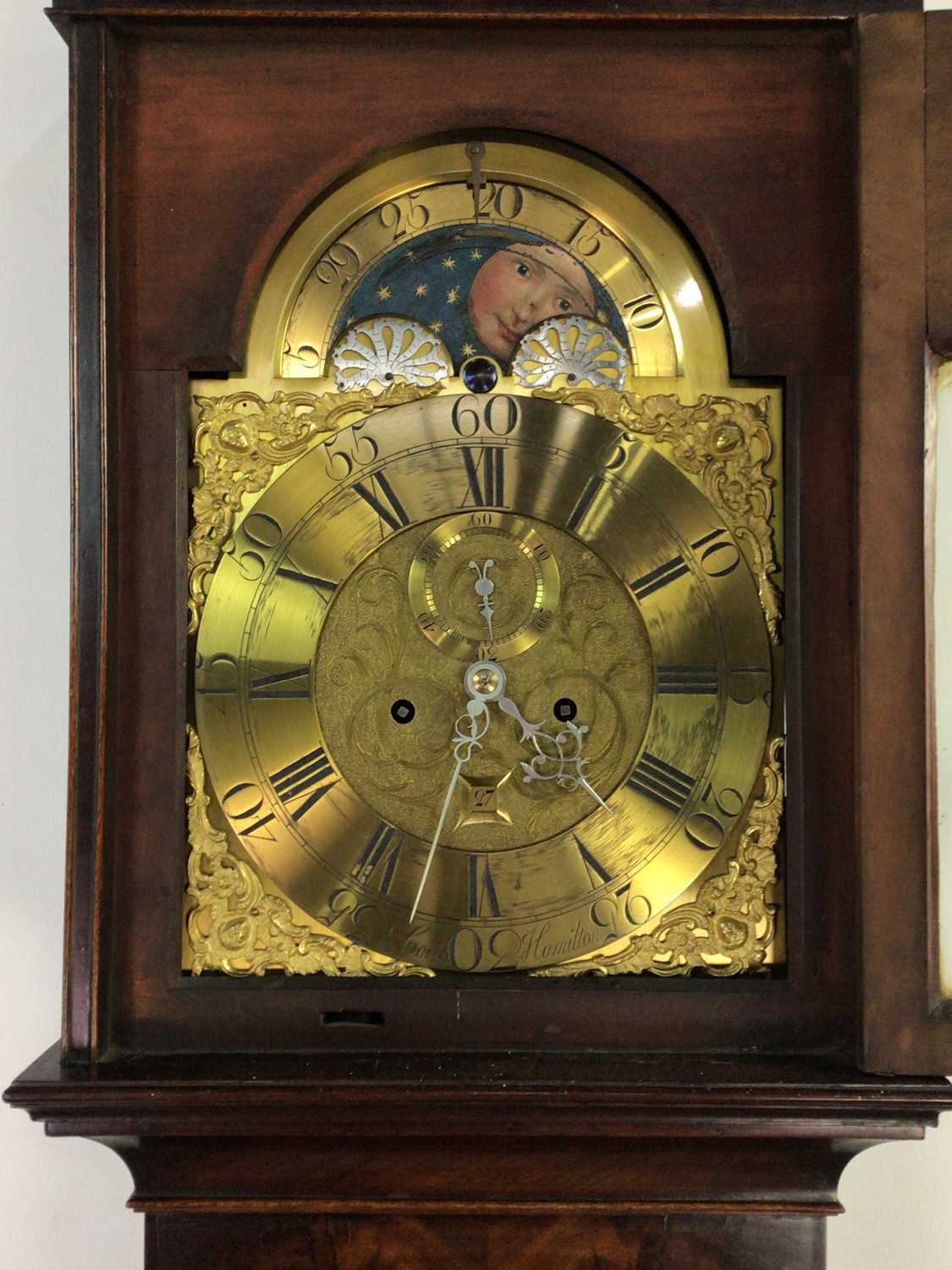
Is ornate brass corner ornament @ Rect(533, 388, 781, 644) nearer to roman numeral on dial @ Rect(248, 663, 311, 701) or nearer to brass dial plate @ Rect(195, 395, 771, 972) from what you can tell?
brass dial plate @ Rect(195, 395, 771, 972)

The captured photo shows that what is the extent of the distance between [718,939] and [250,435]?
76cm

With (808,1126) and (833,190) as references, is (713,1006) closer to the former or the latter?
(808,1126)

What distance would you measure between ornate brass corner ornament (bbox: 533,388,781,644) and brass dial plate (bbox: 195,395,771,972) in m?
0.02

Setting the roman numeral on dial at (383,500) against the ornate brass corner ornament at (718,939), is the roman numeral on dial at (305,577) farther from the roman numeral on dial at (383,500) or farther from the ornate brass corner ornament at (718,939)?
the ornate brass corner ornament at (718,939)

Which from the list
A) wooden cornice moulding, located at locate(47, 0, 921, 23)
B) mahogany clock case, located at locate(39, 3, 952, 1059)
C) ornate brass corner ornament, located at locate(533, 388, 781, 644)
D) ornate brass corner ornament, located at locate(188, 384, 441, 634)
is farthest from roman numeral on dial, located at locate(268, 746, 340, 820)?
wooden cornice moulding, located at locate(47, 0, 921, 23)

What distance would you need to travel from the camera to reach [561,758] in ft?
5.15

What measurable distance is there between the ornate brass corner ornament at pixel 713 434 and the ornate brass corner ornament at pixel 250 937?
2.00 ft

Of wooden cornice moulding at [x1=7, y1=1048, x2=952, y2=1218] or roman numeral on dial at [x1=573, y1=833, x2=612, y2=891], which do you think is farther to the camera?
roman numeral on dial at [x1=573, y1=833, x2=612, y2=891]

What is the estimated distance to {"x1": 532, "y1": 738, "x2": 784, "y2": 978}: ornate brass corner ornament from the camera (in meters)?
1.57

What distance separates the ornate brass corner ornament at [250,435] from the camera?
1.60 m

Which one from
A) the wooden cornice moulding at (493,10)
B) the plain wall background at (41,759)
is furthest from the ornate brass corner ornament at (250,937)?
the wooden cornice moulding at (493,10)

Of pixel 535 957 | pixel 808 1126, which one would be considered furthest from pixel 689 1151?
pixel 535 957

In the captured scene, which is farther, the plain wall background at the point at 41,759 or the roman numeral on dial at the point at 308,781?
the plain wall background at the point at 41,759

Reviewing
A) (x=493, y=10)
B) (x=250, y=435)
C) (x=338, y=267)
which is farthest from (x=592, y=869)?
(x=493, y=10)
